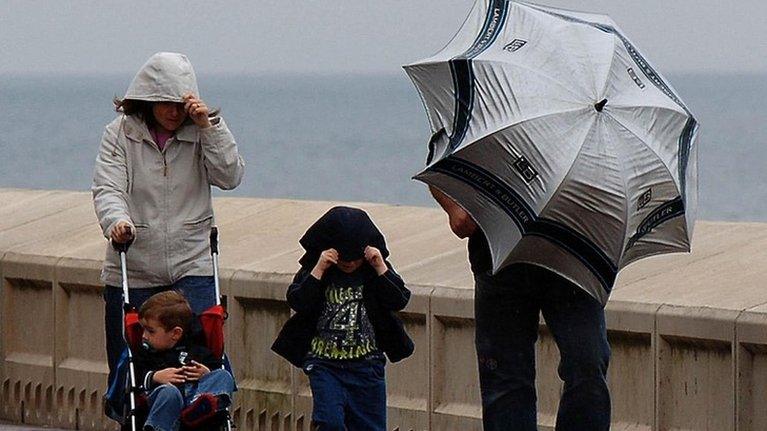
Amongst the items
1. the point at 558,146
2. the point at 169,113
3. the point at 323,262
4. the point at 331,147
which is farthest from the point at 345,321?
the point at 331,147

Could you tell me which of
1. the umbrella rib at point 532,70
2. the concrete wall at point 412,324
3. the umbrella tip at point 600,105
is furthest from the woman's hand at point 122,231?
the umbrella tip at point 600,105

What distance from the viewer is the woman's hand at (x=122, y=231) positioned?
786 centimetres

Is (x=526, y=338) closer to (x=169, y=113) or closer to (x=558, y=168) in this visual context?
(x=558, y=168)

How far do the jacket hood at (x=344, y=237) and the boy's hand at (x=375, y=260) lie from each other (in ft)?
0.06

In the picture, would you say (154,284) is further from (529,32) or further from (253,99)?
(253,99)

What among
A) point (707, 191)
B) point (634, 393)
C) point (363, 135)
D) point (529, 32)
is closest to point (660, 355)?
point (634, 393)

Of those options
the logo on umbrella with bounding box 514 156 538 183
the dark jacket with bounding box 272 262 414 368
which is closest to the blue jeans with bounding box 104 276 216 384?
the dark jacket with bounding box 272 262 414 368

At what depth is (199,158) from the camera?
821 centimetres

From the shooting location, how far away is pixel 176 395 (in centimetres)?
761

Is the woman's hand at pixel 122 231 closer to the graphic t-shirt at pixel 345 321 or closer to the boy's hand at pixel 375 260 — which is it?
the graphic t-shirt at pixel 345 321

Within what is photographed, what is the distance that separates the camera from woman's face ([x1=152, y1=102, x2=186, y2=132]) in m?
8.09

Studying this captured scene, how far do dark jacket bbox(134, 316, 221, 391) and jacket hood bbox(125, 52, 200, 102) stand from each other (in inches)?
33.2

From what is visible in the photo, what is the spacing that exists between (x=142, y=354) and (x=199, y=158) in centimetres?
86

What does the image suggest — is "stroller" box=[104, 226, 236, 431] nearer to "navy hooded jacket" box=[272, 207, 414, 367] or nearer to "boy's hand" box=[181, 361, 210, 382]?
"boy's hand" box=[181, 361, 210, 382]
